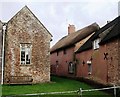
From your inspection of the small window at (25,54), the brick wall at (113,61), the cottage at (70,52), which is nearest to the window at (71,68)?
the cottage at (70,52)

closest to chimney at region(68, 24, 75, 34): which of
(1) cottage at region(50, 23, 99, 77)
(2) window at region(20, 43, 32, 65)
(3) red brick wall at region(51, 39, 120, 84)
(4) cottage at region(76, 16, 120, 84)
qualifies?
(1) cottage at region(50, 23, 99, 77)

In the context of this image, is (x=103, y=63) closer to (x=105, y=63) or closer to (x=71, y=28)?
(x=105, y=63)

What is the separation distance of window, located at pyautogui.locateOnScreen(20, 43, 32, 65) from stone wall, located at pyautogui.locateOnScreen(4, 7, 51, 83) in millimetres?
346

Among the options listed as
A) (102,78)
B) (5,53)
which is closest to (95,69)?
(102,78)

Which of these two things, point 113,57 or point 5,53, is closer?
point 113,57

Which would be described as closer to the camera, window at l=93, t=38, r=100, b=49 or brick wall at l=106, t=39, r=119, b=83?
brick wall at l=106, t=39, r=119, b=83

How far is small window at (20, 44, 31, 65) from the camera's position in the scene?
30.0 meters

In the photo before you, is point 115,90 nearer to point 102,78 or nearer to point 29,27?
point 102,78

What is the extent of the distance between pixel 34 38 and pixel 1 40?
353 centimetres

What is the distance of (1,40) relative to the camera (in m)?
29.8

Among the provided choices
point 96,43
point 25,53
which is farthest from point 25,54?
point 96,43

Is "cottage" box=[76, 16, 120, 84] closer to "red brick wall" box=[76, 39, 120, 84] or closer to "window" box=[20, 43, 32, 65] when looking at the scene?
"red brick wall" box=[76, 39, 120, 84]

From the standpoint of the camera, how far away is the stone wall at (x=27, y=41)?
29.6 m

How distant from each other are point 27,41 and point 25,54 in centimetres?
142
